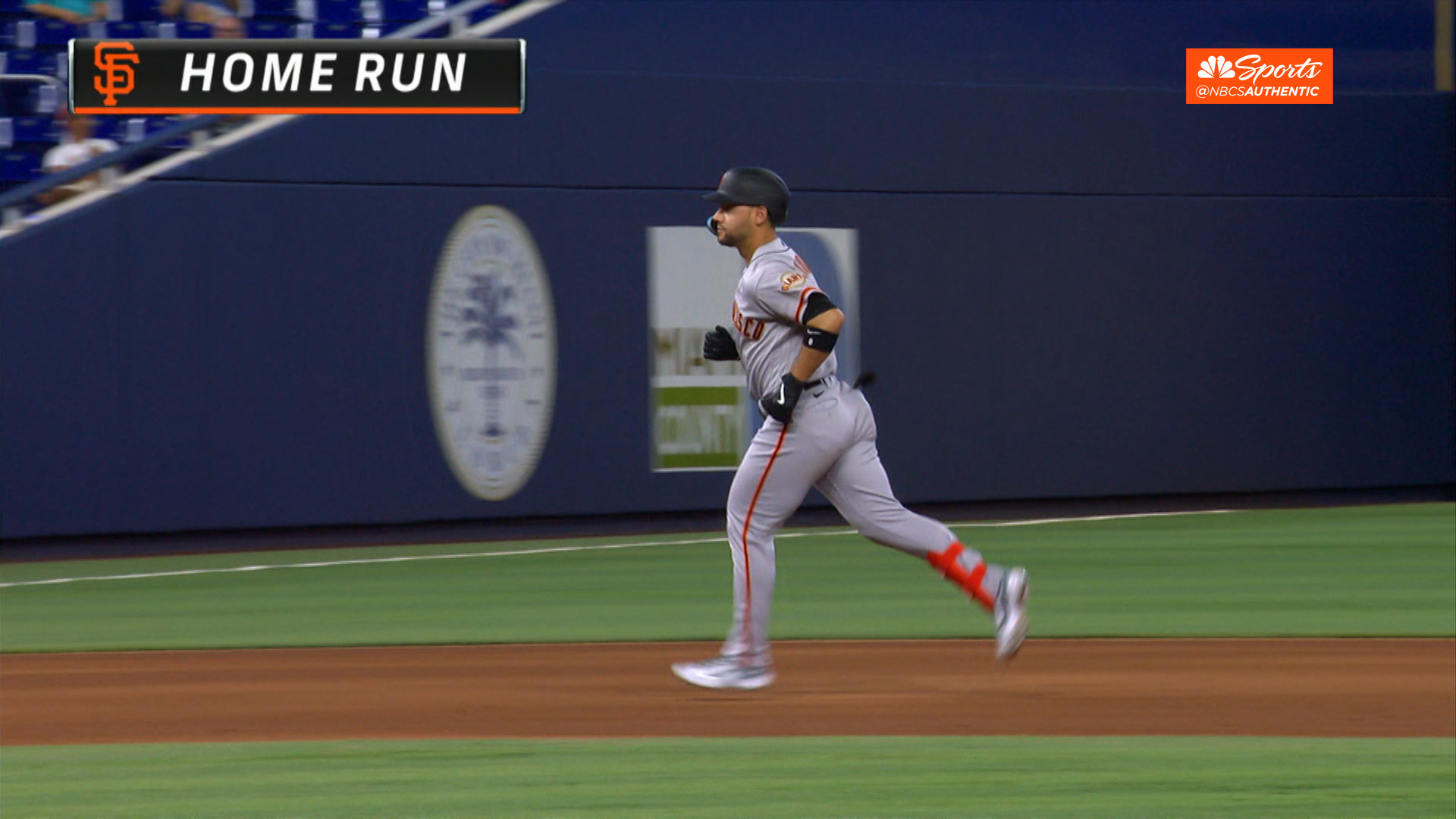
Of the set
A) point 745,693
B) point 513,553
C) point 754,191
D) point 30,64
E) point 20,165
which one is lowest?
point 513,553

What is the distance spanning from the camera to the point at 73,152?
51.9ft

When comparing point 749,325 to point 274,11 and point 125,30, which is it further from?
point 125,30

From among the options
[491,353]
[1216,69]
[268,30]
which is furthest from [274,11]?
[1216,69]

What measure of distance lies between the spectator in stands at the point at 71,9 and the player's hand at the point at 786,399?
11314 millimetres

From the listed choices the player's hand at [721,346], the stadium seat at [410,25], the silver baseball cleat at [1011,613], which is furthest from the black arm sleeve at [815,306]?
the stadium seat at [410,25]

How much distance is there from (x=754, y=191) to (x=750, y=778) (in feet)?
7.66

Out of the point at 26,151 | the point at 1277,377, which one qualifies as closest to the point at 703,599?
the point at 26,151

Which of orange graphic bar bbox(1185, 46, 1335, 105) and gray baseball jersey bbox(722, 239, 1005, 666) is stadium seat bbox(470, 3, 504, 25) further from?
gray baseball jersey bbox(722, 239, 1005, 666)

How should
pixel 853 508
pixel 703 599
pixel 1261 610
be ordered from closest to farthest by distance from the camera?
1. pixel 853 508
2. pixel 1261 610
3. pixel 703 599

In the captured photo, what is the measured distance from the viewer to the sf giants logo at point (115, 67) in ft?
53.3

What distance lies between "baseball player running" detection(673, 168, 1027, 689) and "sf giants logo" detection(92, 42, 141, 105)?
9892 millimetres

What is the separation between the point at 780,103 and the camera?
17.9 m

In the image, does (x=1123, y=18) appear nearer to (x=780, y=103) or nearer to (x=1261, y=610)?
(x=780, y=103)

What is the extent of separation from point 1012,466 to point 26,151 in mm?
8905
